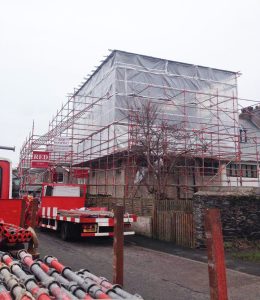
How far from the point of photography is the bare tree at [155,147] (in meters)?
18.1

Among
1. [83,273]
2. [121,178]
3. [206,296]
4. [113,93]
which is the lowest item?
[206,296]

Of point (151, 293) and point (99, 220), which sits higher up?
point (99, 220)

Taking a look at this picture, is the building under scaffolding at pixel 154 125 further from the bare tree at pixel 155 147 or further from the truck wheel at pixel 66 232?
the truck wheel at pixel 66 232

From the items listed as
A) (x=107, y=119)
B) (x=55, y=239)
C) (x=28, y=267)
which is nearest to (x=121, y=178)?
(x=107, y=119)

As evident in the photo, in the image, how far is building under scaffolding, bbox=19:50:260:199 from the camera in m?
20.6

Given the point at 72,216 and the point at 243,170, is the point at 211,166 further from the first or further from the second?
the point at 72,216

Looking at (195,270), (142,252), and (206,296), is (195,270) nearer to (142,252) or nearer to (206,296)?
(206,296)

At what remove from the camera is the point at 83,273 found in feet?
14.1

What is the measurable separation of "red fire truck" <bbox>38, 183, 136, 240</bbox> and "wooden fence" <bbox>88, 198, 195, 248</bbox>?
1139mm

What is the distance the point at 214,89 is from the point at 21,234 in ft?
70.3

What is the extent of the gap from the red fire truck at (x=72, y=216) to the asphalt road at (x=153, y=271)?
1.60ft

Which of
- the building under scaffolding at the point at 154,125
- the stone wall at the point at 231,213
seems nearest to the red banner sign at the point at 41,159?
the building under scaffolding at the point at 154,125

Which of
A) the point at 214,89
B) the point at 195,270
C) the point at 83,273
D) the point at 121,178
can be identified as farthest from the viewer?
the point at 214,89

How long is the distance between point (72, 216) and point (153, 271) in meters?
5.25
